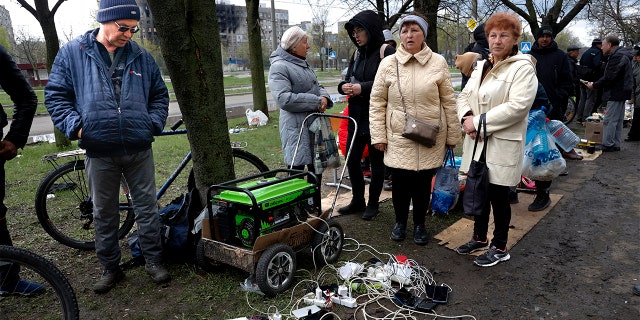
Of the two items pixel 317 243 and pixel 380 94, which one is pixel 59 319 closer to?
pixel 317 243

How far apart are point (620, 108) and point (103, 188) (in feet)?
27.8

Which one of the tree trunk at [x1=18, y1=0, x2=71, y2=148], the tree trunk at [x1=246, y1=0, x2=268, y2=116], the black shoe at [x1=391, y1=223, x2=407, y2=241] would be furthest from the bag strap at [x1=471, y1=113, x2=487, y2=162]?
the tree trunk at [x1=246, y1=0, x2=268, y2=116]

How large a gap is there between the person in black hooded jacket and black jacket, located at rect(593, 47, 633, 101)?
18.7 feet

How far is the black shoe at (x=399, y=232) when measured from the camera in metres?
4.06

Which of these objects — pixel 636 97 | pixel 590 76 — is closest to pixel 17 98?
pixel 636 97

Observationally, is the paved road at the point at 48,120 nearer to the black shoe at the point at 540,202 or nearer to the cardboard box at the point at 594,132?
the cardboard box at the point at 594,132

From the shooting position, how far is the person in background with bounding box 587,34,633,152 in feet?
25.3

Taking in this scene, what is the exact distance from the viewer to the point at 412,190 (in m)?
4.02

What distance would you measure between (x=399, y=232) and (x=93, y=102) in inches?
109

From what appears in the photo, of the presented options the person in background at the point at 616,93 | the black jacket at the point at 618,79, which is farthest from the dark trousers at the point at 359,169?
the black jacket at the point at 618,79

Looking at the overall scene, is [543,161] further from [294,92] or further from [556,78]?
[294,92]

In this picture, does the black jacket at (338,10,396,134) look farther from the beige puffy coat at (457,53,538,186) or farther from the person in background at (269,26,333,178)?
the beige puffy coat at (457,53,538,186)

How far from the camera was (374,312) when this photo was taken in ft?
9.53

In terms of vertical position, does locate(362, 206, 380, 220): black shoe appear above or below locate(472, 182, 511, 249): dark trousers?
below
